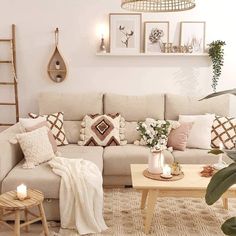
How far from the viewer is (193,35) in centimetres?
454

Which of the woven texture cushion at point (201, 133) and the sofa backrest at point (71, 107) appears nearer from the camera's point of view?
the woven texture cushion at point (201, 133)

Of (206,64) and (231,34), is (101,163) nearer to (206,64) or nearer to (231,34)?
(206,64)

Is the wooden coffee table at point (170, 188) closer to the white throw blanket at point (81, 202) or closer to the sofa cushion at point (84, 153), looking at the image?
the white throw blanket at point (81, 202)

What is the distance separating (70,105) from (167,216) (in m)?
1.71

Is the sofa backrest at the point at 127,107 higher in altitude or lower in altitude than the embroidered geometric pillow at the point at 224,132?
higher

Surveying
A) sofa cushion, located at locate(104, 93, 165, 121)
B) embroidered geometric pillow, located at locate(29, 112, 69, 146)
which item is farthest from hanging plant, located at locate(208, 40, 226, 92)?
embroidered geometric pillow, located at locate(29, 112, 69, 146)

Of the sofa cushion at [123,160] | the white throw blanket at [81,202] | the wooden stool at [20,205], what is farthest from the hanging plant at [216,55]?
the wooden stool at [20,205]

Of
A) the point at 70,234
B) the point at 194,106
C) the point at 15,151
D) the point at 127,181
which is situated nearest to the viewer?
the point at 70,234

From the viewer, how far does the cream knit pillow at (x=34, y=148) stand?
3.40 metres

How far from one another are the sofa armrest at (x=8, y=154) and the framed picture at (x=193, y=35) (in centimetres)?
226

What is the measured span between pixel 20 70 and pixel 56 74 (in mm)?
439


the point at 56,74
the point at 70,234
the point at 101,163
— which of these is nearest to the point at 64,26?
the point at 56,74

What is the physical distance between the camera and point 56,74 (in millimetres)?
4613

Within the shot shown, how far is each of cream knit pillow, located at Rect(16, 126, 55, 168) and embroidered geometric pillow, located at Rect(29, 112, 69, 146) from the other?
0.56 m
